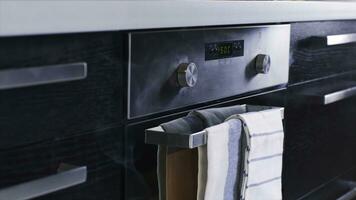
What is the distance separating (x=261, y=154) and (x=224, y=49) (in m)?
0.21

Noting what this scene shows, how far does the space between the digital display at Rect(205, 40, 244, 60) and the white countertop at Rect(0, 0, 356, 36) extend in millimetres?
41

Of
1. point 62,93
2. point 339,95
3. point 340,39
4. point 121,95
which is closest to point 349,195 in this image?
point 339,95

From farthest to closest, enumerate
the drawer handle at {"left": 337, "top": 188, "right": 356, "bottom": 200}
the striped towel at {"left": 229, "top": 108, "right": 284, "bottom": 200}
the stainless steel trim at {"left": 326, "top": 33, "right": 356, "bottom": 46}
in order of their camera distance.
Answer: the drawer handle at {"left": 337, "top": 188, "right": 356, "bottom": 200} → the stainless steel trim at {"left": 326, "top": 33, "right": 356, "bottom": 46} → the striped towel at {"left": 229, "top": 108, "right": 284, "bottom": 200}

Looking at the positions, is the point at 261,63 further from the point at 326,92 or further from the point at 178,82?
the point at 326,92

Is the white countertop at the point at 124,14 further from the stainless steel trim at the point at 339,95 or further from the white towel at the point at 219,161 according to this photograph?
the stainless steel trim at the point at 339,95

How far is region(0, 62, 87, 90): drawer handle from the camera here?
0.77 m

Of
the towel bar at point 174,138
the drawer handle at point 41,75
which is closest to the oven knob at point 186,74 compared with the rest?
the towel bar at point 174,138

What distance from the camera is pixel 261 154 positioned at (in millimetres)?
→ 1142

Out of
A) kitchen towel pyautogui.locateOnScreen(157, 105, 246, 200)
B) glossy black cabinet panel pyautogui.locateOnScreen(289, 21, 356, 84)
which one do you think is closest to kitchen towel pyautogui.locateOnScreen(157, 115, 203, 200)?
kitchen towel pyautogui.locateOnScreen(157, 105, 246, 200)

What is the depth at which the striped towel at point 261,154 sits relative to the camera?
110cm

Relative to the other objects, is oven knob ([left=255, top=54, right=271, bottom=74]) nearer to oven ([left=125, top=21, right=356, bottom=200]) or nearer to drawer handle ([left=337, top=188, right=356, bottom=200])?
oven ([left=125, top=21, right=356, bottom=200])

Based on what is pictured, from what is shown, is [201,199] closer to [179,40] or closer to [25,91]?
[179,40]

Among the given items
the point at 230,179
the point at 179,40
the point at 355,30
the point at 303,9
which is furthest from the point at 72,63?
the point at 355,30

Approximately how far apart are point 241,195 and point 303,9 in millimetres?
576
